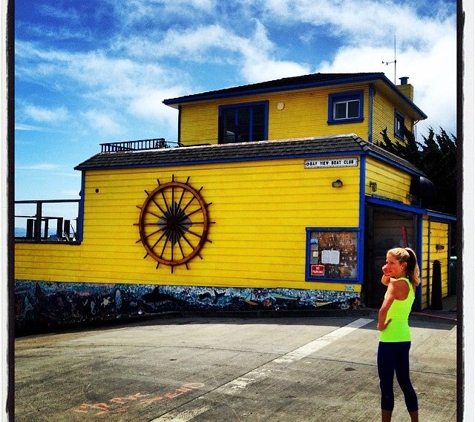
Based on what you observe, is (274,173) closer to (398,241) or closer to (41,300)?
A: (398,241)

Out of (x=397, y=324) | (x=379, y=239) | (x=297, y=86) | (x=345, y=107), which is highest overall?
(x=297, y=86)

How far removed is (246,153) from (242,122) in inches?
414

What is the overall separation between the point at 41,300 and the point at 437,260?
38.5ft

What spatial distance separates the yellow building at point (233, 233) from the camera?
481 inches

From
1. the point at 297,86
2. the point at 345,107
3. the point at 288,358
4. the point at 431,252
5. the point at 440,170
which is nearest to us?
the point at 288,358

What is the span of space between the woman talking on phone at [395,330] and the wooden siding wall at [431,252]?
8.88 m

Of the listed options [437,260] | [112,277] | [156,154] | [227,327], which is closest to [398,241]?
[437,260]

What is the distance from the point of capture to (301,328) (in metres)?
10.4

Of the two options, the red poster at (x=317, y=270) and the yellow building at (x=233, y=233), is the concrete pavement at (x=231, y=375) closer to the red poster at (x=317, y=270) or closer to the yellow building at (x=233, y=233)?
the red poster at (x=317, y=270)

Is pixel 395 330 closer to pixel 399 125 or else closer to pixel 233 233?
pixel 233 233

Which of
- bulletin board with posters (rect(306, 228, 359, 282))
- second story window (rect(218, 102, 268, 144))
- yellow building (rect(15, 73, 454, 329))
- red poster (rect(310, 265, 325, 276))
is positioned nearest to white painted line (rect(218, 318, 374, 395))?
bulletin board with posters (rect(306, 228, 359, 282))

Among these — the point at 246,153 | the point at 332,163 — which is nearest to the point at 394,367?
the point at 332,163

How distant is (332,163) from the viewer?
12.2 metres
